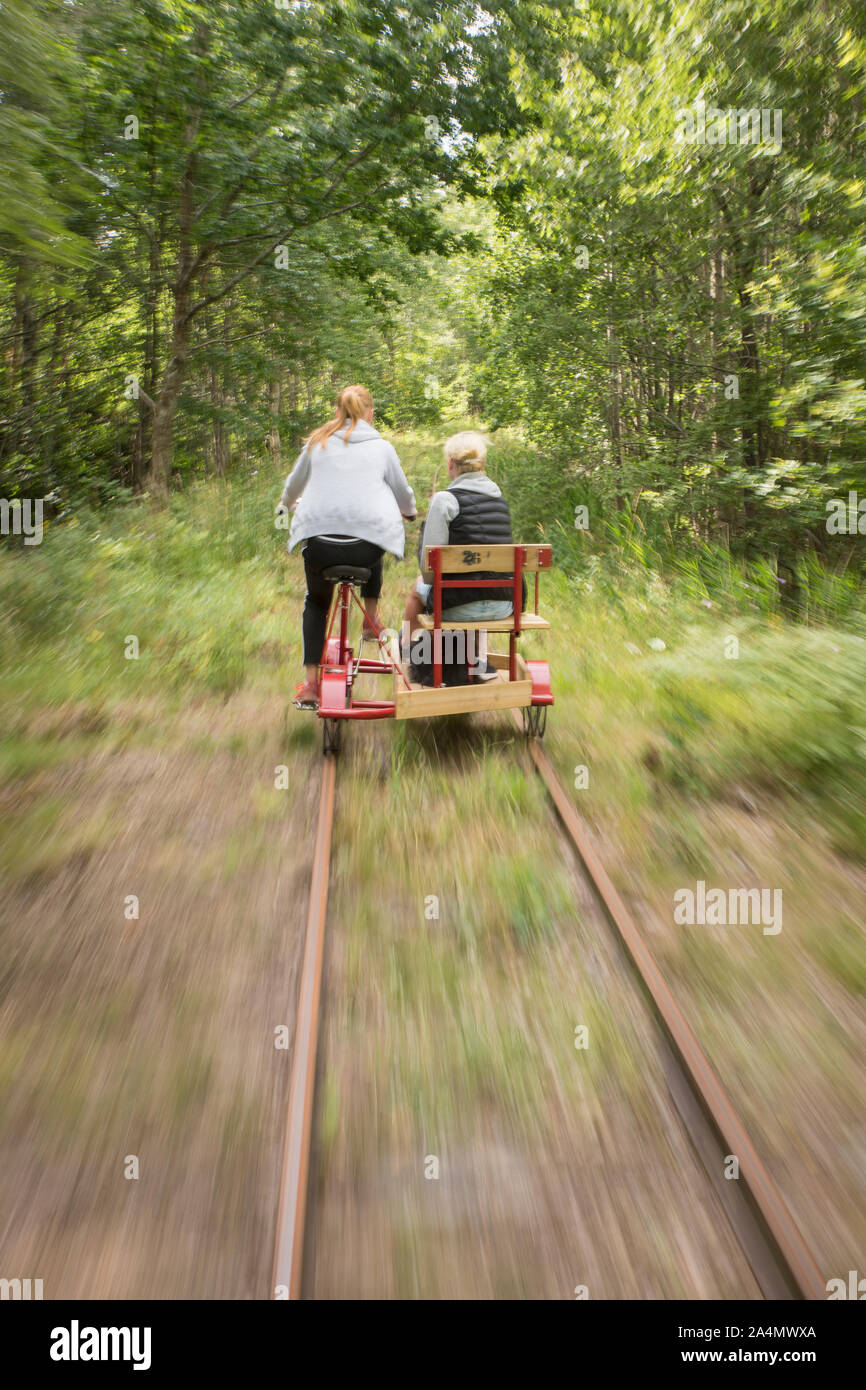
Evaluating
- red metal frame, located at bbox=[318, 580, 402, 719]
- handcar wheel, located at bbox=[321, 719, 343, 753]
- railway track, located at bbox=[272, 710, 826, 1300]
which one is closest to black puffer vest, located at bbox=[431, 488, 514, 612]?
red metal frame, located at bbox=[318, 580, 402, 719]

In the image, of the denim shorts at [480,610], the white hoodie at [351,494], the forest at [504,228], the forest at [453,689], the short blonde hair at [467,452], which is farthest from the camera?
the forest at [504,228]

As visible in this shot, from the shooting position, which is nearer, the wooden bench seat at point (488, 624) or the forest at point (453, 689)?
the forest at point (453, 689)

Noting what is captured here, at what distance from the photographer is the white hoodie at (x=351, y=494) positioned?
5.21 m

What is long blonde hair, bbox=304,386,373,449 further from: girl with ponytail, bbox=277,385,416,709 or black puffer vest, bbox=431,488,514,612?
black puffer vest, bbox=431,488,514,612

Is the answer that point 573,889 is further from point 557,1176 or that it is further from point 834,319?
point 834,319

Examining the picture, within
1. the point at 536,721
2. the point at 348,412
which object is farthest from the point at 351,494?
the point at 536,721

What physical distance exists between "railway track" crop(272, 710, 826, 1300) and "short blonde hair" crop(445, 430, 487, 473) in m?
3.06

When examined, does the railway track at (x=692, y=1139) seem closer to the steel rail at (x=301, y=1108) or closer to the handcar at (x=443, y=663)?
the steel rail at (x=301, y=1108)

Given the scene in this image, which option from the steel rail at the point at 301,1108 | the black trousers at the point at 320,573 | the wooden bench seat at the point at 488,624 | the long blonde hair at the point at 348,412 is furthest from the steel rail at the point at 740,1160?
the long blonde hair at the point at 348,412

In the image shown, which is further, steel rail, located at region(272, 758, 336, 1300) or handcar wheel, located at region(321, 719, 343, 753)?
handcar wheel, located at region(321, 719, 343, 753)

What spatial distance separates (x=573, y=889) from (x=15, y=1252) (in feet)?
8.60

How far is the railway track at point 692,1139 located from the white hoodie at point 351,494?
2.51 meters

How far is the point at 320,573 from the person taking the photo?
5398 millimetres

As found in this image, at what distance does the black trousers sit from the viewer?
17.3 ft
